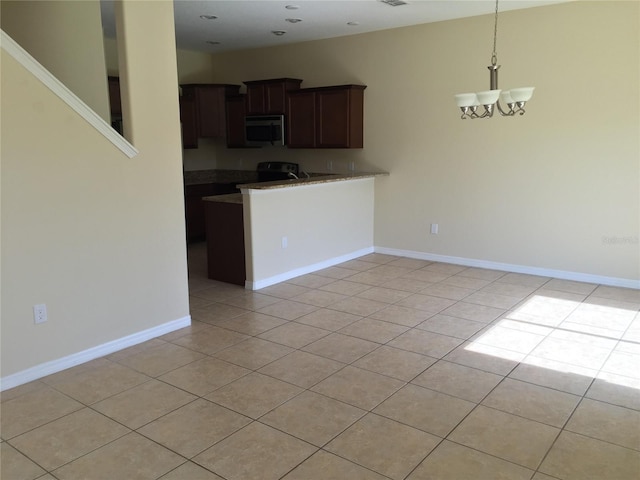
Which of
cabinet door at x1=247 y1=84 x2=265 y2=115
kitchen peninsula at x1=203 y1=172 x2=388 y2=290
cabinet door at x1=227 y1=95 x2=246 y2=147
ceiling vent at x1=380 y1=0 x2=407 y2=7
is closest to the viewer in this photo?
ceiling vent at x1=380 y1=0 x2=407 y2=7

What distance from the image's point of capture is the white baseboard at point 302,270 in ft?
16.6

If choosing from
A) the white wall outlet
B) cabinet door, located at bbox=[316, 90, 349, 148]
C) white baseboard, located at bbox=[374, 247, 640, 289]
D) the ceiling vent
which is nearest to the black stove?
cabinet door, located at bbox=[316, 90, 349, 148]

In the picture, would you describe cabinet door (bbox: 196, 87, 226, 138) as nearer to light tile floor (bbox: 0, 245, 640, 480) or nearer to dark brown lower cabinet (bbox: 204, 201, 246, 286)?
dark brown lower cabinet (bbox: 204, 201, 246, 286)

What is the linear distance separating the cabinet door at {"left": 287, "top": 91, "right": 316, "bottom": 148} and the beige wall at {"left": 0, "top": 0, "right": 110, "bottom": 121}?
2.86m

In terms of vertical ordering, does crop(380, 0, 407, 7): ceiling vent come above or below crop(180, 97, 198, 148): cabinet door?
above

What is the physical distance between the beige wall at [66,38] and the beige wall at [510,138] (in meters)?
3.18

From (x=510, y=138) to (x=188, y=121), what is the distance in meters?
4.25

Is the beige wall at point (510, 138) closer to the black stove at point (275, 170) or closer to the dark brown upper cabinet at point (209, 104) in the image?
the black stove at point (275, 170)

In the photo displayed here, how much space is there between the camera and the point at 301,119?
260 inches

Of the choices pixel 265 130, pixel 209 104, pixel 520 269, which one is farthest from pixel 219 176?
pixel 520 269

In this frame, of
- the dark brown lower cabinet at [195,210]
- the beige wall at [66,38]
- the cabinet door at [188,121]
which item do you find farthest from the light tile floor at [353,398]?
the cabinet door at [188,121]

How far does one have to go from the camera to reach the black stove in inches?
279

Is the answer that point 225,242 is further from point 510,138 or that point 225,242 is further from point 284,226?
point 510,138

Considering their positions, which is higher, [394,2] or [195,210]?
[394,2]
